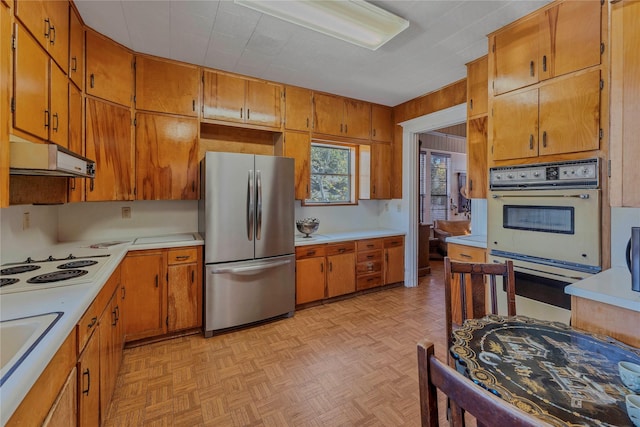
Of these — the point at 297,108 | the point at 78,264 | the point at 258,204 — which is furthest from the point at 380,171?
the point at 78,264

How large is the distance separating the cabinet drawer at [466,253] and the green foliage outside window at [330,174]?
1886 millimetres

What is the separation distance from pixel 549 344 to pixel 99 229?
362 cm

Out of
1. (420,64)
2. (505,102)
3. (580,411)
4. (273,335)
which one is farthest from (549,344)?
(420,64)

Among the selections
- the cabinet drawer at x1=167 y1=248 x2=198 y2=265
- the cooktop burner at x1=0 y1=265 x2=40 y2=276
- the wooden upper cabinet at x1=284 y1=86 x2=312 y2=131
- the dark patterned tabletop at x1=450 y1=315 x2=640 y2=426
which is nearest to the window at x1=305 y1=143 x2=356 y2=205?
the wooden upper cabinet at x1=284 y1=86 x2=312 y2=131

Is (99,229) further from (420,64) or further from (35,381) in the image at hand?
(420,64)

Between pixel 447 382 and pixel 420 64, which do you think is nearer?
pixel 447 382

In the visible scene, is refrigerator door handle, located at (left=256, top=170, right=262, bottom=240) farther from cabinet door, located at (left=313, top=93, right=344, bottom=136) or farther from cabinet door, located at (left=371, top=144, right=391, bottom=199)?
cabinet door, located at (left=371, top=144, right=391, bottom=199)

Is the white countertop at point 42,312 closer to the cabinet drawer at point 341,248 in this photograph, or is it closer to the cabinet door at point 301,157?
the cabinet door at point 301,157

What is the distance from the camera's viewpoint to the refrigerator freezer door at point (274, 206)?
9.91 ft

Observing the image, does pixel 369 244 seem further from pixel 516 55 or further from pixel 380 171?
pixel 516 55

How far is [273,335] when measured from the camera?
2863 mm

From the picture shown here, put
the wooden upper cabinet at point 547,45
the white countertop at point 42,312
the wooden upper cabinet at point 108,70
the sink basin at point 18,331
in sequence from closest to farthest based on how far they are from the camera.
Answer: the white countertop at point 42,312
the sink basin at point 18,331
the wooden upper cabinet at point 547,45
the wooden upper cabinet at point 108,70

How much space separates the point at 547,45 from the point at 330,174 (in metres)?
2.76


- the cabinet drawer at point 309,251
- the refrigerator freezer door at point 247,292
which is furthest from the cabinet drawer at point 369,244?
the refrigerator freezer door at point 247,292
